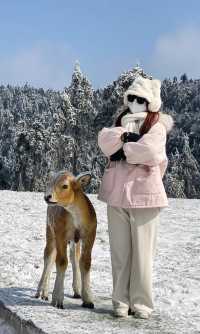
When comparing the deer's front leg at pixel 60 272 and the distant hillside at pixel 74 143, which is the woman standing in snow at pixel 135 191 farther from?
the distant hillside at pixel 74 143

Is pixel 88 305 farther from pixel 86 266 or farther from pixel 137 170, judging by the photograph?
pixel 137 170

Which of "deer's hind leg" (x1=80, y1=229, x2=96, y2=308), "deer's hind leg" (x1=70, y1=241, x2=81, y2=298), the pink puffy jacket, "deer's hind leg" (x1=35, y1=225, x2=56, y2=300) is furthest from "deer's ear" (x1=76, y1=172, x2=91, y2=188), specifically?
"deer's hind leg" (x1=35, y1=225, x2=56, y2=300)

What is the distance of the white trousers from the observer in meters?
5.11

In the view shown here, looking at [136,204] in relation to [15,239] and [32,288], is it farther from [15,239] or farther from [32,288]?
[15,239]

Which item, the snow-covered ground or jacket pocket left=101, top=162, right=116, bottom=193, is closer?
the snow-covered ground

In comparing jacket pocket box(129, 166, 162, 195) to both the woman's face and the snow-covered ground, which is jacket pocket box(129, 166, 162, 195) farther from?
the snow-covered ground

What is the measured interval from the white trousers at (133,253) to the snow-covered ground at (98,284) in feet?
0.65

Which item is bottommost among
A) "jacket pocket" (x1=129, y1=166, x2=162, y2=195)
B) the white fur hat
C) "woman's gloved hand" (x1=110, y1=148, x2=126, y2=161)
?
"jacket pocket" (x1=129, y1=166, x2=162, y2=195)

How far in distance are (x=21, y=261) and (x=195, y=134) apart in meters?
86.6

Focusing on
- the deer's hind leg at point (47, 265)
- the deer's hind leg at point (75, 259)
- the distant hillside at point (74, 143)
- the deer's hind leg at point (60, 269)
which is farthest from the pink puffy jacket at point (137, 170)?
the distant hillside at point (74, 143)

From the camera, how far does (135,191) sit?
5.08 m

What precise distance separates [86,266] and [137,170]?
3.34 feet

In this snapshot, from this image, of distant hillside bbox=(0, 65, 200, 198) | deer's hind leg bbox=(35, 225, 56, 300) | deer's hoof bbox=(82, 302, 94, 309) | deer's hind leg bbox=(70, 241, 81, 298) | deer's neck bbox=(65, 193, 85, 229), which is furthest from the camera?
distant hillside bbox=(0, 65, 200, 198)

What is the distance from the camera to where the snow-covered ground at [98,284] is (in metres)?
5.07
